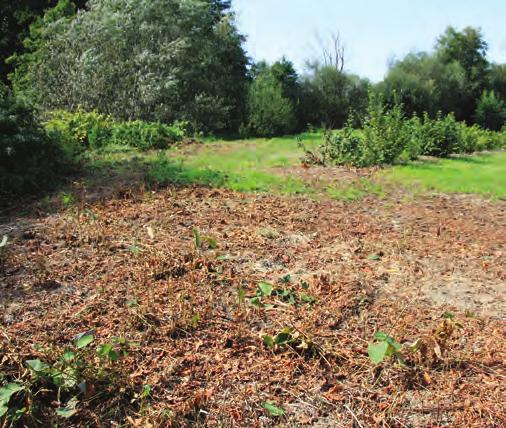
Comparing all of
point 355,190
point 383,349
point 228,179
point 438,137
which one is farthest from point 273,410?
point 438,137

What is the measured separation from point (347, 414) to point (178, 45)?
14561 mm

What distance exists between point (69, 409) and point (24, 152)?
511 cm

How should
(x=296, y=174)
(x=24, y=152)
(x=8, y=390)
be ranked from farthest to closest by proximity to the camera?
(x=296, y=174) → (x=24, y=152) → (x=8, y=390)

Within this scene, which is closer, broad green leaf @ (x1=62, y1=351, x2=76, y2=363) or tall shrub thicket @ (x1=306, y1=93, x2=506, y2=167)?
broad green leaf @ (x1=62, y1=351, x2=76, y2=363)

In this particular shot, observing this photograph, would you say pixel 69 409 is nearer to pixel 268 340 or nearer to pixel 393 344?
pixel 268 340

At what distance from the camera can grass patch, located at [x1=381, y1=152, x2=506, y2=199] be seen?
7926 mm

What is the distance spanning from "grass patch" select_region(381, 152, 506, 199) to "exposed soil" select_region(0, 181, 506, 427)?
2.64 m

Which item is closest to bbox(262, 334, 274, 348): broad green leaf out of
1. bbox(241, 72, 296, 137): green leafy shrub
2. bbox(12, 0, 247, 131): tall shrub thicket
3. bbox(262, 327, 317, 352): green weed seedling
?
bbox(262, 327, 317, 352): green weed seedling

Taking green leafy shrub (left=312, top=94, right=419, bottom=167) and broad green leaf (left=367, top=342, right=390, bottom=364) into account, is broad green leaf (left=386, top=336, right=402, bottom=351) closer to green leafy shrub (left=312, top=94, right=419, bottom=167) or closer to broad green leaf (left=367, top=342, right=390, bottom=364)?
broad green leaf (left=367, top=342, right=390, bottom=364)

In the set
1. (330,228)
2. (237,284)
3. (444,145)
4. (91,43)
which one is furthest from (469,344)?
(91,43)

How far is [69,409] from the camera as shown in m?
2.32

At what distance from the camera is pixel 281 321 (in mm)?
3172

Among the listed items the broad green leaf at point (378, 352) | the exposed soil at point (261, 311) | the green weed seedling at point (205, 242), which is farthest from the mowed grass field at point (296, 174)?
the broad green leaf at point (378, 352)

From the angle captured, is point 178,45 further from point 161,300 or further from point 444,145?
point 161,300
